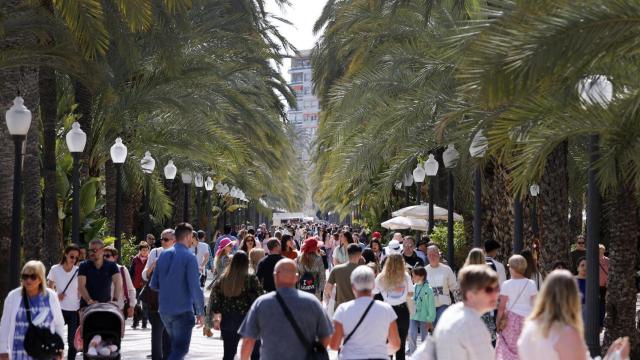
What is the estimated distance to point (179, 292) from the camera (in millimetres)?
11352

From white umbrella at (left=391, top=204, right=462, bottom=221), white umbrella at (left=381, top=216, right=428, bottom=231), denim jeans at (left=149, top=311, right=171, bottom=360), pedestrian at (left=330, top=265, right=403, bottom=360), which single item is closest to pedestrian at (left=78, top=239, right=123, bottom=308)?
denim jeans at (left=149, top=311, right=171, bottom=360)

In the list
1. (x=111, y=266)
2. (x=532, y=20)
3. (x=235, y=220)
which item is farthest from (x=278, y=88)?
(x=235, y=220)

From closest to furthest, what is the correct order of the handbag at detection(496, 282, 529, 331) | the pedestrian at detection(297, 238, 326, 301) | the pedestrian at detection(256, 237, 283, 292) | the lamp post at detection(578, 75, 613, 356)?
the handbag at detection(496, 282, 529, 331), the lamp post at detection(578, 75, 613, 356), the pedestrian at detection(256, 237, 283, 292), the pedestrian at detection(297, 238, 326, 301)

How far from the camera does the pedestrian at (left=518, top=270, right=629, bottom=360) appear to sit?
5883 mm

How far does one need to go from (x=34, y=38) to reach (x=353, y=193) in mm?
21908

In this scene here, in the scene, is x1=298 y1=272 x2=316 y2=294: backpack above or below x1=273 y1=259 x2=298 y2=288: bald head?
below

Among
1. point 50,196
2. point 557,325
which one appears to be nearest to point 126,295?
point 50,196

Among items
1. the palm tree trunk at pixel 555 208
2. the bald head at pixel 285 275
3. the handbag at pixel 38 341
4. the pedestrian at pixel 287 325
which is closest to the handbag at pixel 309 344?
the pedestrian at pixel 287 325

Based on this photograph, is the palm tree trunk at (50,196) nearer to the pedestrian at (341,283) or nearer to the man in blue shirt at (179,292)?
the pedestrian at (341,283)

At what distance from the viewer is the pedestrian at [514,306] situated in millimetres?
10992

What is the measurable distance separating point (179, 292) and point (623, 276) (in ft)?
19.4

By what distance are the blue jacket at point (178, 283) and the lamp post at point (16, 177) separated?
219 cm

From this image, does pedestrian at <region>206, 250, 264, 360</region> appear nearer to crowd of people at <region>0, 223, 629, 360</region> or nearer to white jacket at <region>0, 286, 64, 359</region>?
crowd of people at <region>0, 223, 629, 360</region>

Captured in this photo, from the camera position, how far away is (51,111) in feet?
63.7
